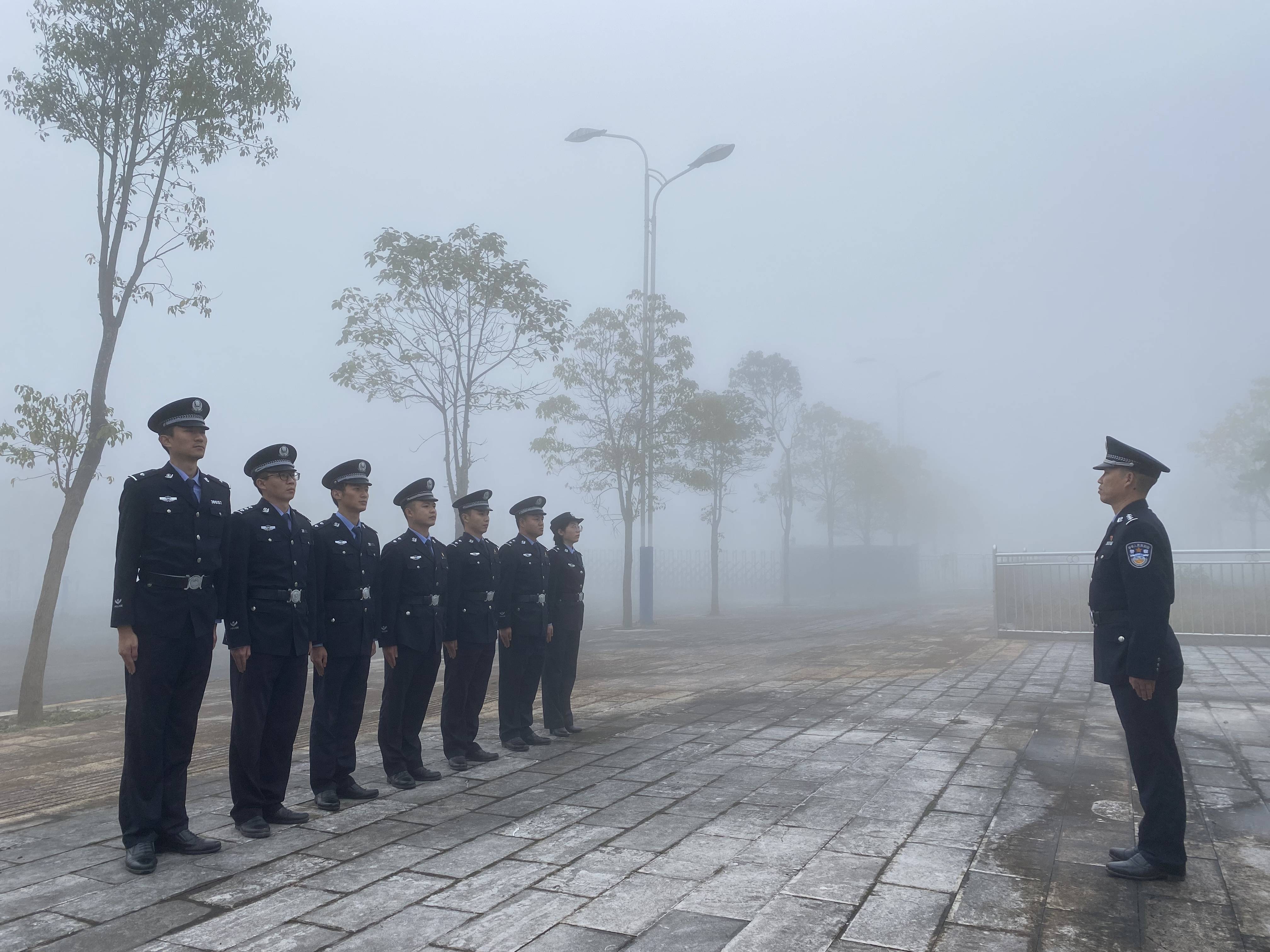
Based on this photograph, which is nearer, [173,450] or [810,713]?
[173,450]

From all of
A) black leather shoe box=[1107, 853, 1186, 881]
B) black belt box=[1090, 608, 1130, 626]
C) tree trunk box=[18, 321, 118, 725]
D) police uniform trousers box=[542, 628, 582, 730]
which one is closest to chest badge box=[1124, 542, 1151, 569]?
black belt box=[1090, 608, 1130, 626]

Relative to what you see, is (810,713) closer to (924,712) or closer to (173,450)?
(924,712)

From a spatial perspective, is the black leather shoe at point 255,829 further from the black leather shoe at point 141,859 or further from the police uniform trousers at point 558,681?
the police uniform trousers at point 558,681

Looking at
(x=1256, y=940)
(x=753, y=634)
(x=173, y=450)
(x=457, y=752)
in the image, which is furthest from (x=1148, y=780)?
(x=753, y=634)

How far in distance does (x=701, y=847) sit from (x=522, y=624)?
133 inches

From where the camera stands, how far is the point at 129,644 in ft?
15.5

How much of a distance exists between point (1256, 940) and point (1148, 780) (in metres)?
0.94

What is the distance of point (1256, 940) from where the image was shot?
363cm

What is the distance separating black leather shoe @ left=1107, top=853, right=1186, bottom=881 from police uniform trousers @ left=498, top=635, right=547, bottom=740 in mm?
4526

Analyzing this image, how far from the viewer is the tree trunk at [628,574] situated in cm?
2241

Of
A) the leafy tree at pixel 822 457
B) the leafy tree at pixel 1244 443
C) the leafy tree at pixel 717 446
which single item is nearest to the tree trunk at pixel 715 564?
the leafy tree at pixel 717 446

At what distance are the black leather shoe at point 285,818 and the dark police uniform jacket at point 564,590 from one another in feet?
10.4

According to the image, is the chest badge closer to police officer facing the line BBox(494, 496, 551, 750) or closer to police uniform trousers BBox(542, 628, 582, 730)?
police officer facing the line BBox(494, 496, 551, 750)

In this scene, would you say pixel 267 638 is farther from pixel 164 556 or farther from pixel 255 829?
pixel 255 829
